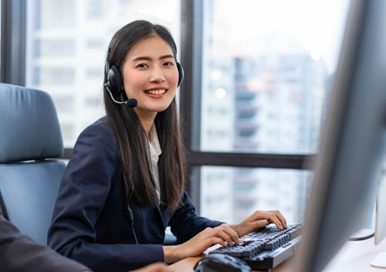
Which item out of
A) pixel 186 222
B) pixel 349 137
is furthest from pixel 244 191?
pixel 349 137

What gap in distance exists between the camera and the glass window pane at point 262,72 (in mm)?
2477

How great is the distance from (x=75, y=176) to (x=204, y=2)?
1557mm

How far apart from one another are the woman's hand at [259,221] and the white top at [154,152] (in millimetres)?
258

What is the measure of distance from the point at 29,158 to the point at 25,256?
0.80 metres

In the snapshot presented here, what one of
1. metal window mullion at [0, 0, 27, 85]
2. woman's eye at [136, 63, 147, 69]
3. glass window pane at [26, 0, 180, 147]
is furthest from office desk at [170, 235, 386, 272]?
metal window mullion at [0, 0, 27, 85]

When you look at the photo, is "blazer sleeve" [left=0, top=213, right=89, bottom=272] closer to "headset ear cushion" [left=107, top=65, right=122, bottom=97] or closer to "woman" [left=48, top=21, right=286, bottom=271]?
"woman" [left=48, top=21, right=286, bottom=271]

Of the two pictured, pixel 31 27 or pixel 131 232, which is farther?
pixel 31 27

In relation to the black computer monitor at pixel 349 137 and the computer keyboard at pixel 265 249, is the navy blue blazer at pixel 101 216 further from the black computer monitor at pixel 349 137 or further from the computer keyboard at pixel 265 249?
the black computer monitor at pixel 349 137

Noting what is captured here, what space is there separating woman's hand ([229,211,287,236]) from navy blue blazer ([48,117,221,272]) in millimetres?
225

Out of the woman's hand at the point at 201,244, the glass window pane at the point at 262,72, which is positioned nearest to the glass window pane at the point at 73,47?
the glass window pane at the point at 262,72

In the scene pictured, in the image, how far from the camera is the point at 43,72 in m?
3.05

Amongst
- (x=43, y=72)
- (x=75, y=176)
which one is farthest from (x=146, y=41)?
(x=43, y=72)

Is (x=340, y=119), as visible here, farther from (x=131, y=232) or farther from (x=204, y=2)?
(x=204, y=2)

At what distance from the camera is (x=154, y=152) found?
161 centimetres
